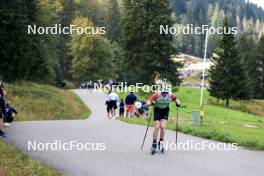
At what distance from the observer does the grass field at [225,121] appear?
17058mm

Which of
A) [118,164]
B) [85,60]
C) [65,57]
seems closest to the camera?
[118,164]

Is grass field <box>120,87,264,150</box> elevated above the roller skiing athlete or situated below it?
below

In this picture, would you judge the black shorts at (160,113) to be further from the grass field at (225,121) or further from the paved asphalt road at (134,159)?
the grass field at (225,121)

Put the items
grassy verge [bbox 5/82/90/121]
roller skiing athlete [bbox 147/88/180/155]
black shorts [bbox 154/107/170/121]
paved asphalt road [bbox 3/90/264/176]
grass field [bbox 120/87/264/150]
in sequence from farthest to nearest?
→ grassy verge [bbox 5/82/90/121]
grass field [bbox 120/87/264/150]
black shorts [bbox 154/107/170/121]
roller skiing athlete [bbox 147/88/180/155]
paved asphalt road [bbox 3/90/264/176]

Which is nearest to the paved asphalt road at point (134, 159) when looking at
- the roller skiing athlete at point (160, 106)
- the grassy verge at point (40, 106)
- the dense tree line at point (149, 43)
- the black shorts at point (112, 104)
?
the roller skiing athlete at point (160, 106)

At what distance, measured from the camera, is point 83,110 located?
41.4 metres

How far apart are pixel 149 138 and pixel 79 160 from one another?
554cm

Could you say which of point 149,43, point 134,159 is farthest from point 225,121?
point 134,159

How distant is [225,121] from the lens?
134ft

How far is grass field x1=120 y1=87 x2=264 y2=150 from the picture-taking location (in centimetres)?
1706

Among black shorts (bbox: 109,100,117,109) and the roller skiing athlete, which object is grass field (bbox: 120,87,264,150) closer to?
the roller skiing athlete

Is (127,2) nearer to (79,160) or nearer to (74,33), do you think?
(74,33)

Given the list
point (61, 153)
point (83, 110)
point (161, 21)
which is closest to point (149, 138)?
point (61, 153)

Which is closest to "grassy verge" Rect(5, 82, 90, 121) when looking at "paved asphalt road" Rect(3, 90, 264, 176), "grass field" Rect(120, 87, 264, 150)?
"grass field" Rect(120, 87, 264, 150)
